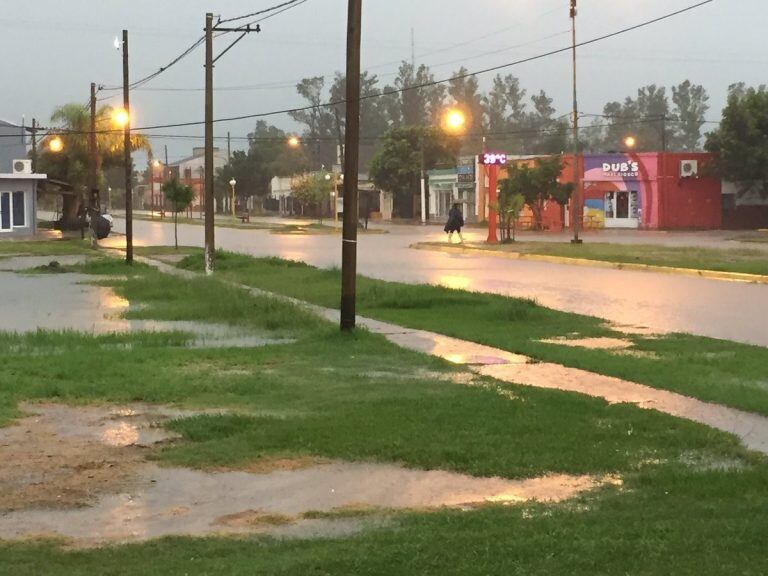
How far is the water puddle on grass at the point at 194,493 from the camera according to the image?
6.20 m

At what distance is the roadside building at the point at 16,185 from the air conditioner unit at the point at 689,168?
3729 cm

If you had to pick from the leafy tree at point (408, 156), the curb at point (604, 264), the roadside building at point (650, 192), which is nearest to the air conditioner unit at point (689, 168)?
the roadside building at point (650, 192)

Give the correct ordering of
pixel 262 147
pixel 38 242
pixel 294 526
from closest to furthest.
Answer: pixel 294 526, pixel 38 242, pixel 262 147

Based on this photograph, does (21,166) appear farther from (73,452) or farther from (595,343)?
(73,452)

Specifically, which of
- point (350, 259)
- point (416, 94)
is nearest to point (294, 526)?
point (350, 259)

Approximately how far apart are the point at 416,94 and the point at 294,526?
161301 millimetres

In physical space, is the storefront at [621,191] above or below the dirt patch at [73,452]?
above

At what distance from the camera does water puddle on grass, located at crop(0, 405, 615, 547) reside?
6.20 m

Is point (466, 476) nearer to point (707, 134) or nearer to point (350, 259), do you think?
point (350, 259)

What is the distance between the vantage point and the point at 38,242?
51.1 metres

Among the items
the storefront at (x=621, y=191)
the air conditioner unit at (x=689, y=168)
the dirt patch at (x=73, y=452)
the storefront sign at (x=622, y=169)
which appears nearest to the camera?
the dirt patch at (x=73, y=452)

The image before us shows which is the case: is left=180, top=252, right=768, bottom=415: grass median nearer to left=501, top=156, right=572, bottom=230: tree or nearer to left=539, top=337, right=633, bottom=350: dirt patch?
left=539, top=337, right=633, bottom=350: dirt patch

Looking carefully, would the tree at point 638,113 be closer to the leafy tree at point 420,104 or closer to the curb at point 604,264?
the leafy tree at point 420,104

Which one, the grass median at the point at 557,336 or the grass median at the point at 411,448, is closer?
the grass median at the point at 411,448
